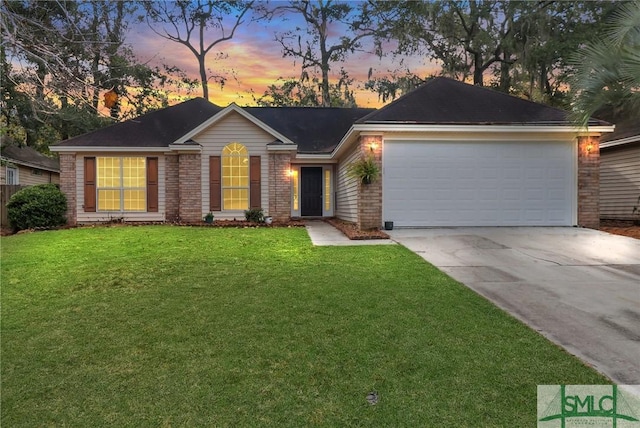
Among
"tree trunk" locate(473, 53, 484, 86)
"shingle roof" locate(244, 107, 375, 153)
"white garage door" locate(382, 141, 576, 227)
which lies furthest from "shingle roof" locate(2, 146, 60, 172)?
"tree trunk" locate(473, 53, 484, 86)

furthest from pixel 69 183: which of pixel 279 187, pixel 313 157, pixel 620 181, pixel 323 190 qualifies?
pixel 620 181

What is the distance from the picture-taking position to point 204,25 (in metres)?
26.4

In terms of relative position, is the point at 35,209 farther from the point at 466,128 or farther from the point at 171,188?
the point at 466,128

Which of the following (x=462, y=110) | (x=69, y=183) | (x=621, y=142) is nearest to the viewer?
(x=462, y=110)

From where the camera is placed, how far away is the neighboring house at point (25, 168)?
18422mm

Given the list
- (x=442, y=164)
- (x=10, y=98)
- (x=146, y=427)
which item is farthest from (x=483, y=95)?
(x=10, y=98)

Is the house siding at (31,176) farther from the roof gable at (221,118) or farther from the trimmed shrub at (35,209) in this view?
the roof gable at (221,118)

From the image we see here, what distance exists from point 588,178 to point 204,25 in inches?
958

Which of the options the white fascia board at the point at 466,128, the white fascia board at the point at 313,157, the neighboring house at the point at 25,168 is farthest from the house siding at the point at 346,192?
Result: the neighboring house at the point at 25,168

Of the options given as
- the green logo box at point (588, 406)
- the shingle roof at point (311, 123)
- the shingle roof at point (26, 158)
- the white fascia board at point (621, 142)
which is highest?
the shingle roof at point (311, 123)

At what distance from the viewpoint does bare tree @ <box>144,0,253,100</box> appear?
25.3m

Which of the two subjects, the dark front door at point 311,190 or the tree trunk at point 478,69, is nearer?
the dark front door at point 311,190

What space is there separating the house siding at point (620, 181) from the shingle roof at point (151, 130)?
1534 cm

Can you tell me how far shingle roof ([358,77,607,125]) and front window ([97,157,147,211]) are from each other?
831 cm
